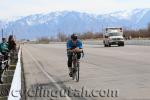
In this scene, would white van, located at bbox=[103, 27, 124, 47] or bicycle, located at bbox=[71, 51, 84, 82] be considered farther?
white van, located at bbox=[103, 27, 124, 47]

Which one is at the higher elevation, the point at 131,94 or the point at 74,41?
the point at 74,41

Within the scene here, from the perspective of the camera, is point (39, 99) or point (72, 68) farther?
point (72, 68)

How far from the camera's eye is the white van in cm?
6328

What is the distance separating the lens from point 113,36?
2495 inches

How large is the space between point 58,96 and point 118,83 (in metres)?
3.62

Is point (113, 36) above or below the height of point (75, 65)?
below

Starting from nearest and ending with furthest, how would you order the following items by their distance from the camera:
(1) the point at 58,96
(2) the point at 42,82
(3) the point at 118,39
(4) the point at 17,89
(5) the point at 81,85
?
1. (4) the point at 17,89
2. (1) the point at 58,96
3. (5) the point at 81,85
4. (2) the point at 42,82
5. (3) the point at 118,39

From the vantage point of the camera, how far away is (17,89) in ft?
42.9

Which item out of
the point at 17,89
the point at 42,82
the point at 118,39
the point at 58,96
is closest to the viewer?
the point at 17,89

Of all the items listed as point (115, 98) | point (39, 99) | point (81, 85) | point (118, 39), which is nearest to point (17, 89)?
point (39, 99)

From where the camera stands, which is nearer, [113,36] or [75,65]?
[75,65]

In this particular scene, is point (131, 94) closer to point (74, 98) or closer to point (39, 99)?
point (74, 98)

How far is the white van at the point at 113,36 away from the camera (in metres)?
63.3

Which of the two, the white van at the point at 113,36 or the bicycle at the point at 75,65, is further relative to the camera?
the white van at the point at 113,36
